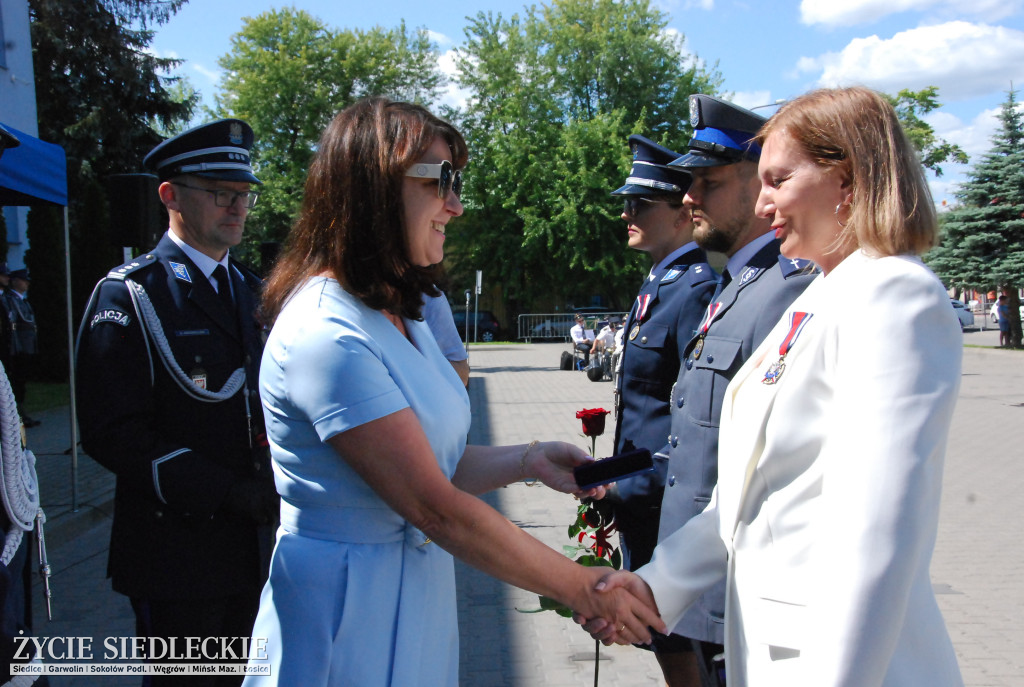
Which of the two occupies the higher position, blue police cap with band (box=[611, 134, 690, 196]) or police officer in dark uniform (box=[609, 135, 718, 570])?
blue police cap with band (box=[611, 134, 690, 196])

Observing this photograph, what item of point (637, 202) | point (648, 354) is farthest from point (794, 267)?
point (637, 202)

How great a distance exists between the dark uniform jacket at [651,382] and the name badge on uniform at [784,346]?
1354 mm

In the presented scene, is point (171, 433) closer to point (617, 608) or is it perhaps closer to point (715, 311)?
point (617, 608)

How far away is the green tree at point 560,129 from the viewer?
121 feet

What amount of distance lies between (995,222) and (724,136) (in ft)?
92.7

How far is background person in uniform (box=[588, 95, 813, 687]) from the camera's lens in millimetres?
2344

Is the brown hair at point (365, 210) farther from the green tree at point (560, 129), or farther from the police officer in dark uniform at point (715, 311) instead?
the green tree at point (560, 129)

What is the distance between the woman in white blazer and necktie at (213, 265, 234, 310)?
1.73 meters

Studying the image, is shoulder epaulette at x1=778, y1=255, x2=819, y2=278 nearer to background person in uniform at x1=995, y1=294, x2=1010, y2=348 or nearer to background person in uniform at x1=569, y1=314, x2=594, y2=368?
background person in uniform at x1=569, y1=314, x2=594, y2=368

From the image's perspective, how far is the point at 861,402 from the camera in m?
1.33

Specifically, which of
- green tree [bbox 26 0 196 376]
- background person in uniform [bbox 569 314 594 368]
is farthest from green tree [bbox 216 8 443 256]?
background person in uniform [bbox 569 314 594 368]

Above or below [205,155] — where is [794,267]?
below

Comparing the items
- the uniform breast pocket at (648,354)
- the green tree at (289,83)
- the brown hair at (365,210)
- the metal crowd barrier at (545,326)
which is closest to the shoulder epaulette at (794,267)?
the uniform breast pocket at (648,354)

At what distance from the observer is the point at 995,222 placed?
87.7 ft
